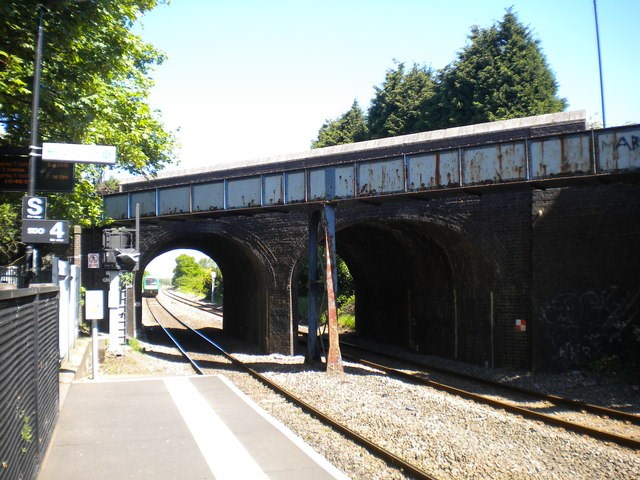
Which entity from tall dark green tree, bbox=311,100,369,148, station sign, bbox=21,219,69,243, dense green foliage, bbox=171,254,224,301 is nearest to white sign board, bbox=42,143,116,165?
station sign, bbox=21,219,69,243

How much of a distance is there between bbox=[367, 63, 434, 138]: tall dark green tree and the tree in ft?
7.89

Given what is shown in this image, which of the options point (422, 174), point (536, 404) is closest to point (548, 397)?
point (536, 404)

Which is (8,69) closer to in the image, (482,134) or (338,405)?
(338,405)

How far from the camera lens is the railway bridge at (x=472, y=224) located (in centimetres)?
1419

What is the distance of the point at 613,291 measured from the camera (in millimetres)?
15688

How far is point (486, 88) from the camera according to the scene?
38.5m

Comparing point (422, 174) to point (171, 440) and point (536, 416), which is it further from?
point (171, 440)

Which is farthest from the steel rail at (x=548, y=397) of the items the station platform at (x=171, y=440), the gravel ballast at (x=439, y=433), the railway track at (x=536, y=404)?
the station platform at (x=171, y=440)

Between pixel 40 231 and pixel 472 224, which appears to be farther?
pixel 472 224

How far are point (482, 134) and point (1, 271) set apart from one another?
41.1 feet

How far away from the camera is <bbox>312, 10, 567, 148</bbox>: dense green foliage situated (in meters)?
37.7

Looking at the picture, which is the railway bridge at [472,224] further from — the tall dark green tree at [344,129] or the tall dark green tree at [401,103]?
the tall dark green tree at [344,129]

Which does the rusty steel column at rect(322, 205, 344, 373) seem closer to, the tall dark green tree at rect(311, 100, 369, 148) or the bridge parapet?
the bridge parapet

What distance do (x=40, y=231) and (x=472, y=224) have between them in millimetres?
12031
